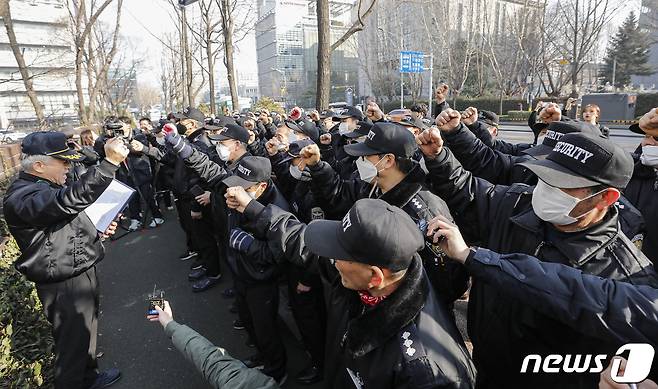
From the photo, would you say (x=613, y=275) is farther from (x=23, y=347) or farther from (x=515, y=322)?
(x=23, y=347)

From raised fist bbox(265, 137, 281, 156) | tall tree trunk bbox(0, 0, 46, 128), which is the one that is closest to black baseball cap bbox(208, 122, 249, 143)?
raised fist bbox(265, 137, 281, 156)

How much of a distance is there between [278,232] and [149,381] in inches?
90.7

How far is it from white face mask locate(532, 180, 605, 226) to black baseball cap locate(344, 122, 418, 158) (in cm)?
95

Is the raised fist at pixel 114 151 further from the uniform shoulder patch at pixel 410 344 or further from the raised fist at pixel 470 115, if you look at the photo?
the raised fist at pixel 470 115

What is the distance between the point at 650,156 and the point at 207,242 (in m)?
5.25

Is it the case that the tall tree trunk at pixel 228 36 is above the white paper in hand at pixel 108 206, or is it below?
above

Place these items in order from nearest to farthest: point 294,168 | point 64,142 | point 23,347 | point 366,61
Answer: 1. point 64,142
2. point 23,347
3. point 294,168
4. point 366,61

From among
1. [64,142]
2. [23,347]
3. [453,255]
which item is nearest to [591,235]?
Result: [453,255]

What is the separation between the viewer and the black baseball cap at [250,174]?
3129 millimetres

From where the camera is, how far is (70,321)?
3.08 metres

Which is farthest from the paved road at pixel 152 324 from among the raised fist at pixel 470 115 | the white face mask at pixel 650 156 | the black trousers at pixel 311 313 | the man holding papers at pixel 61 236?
the white face mask at pixel 650 156

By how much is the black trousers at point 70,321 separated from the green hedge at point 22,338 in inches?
8.5

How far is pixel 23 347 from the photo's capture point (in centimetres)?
333

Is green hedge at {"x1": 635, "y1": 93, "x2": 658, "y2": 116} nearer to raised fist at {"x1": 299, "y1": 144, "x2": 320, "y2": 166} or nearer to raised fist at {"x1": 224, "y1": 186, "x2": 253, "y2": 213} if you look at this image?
raised fist at {"x1": 299, "y1": 144, "x2": 320, "y2": 166}
